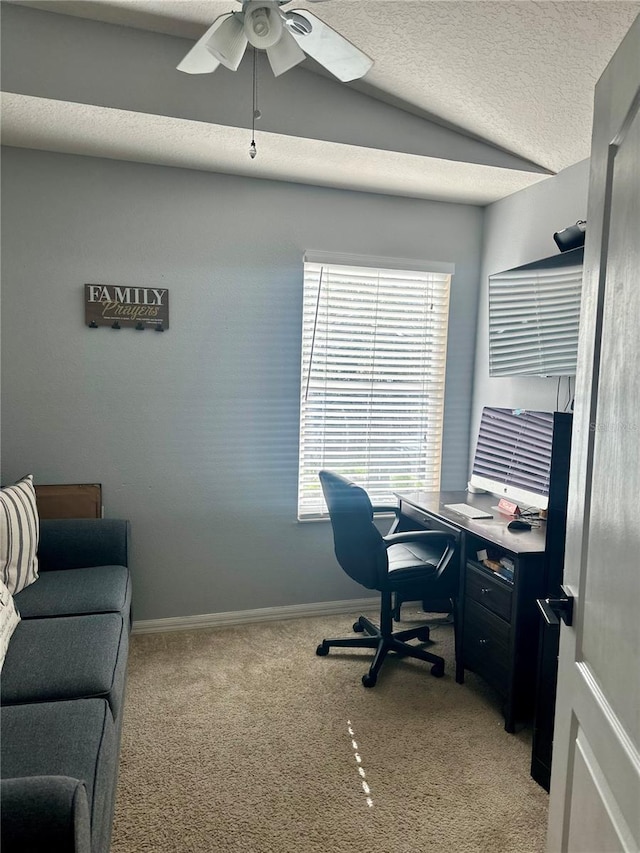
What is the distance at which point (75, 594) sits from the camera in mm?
2330

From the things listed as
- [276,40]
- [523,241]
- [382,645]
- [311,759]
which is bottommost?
[311,759]

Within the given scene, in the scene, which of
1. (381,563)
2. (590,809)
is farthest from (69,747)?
(381,563)

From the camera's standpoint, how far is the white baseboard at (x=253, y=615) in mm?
3133

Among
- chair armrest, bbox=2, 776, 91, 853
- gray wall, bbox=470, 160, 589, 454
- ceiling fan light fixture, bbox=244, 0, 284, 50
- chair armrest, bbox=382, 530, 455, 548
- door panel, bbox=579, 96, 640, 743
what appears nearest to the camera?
door panel, bbox=579, 96, 640, 743

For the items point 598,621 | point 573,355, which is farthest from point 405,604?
point 598,621

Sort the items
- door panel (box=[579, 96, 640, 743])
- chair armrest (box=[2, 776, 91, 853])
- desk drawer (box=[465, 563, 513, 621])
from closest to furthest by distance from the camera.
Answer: door panel (box=[579, 96, 640, 743])
chair armrest (box=[2, 776, 91, 853])
desk drawer (box=[465, 563, 513, 621])

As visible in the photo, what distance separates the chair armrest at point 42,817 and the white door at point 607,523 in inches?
38.2

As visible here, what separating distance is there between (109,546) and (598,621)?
7.59ft

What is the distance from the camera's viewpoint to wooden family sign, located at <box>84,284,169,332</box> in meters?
2.91

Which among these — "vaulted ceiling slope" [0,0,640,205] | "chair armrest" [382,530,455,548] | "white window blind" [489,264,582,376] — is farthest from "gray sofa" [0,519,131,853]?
"white window blind" [489,264,582,376]

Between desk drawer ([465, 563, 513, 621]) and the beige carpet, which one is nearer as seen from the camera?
the beige carpet

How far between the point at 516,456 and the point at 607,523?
1937 mm

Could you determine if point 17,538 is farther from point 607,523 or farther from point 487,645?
point 607,523

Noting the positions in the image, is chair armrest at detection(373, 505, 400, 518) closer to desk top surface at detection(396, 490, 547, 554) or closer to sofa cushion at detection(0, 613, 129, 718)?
desk top surface at detection(396, 490, 547, 554)
